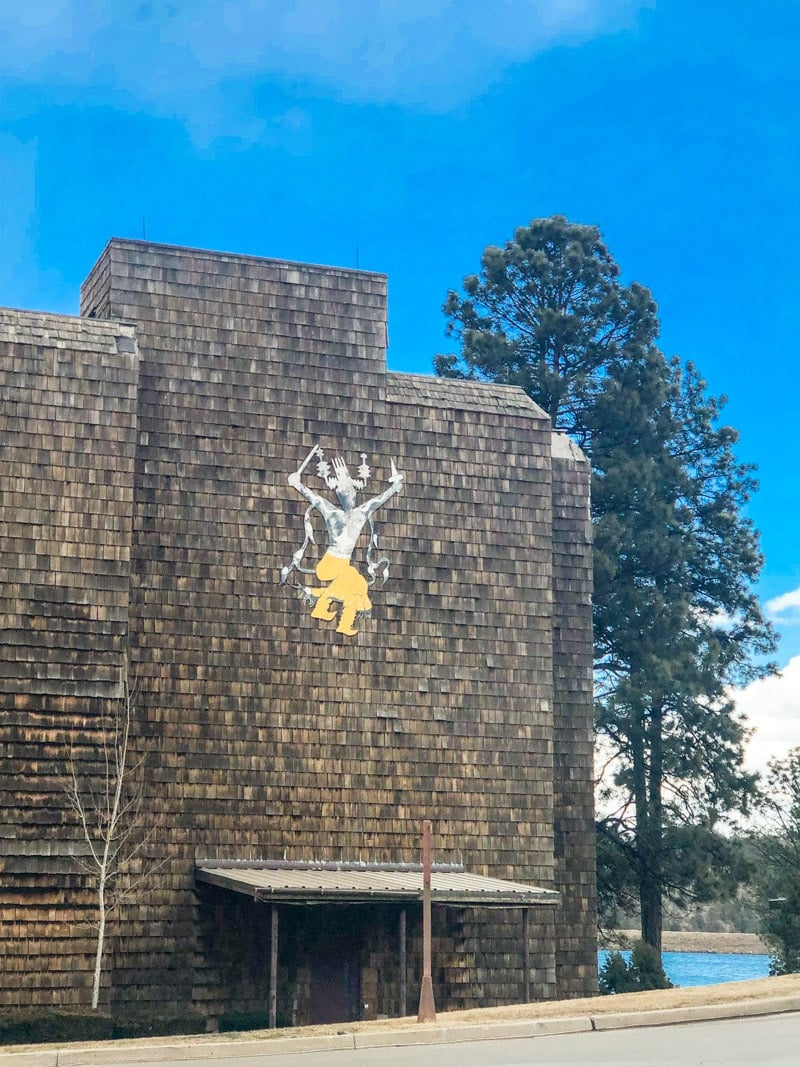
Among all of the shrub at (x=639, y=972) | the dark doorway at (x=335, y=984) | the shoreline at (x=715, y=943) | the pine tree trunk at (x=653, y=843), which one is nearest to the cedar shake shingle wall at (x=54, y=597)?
the dark doorway at (x=335, y=984)

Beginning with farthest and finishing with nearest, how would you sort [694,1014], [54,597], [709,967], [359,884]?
[709,967]
[54,597]
[359,884]
[694,1014]

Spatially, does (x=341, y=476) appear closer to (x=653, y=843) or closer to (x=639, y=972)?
(x=653, y=843)

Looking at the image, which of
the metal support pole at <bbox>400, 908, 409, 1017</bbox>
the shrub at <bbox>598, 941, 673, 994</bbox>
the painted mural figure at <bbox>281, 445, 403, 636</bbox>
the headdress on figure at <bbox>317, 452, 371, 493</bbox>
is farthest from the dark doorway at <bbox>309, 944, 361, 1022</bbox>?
the shrub at <bbox>598, 941, 673, 994</bbox>

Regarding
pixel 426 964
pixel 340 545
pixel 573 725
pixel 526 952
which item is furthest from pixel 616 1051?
pixel 573 725

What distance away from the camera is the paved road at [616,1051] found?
13.2 metres

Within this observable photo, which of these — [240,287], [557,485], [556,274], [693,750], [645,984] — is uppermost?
[556,274]

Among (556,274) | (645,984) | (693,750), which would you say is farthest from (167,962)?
(556,274)

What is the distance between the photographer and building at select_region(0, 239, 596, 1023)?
22047 mm

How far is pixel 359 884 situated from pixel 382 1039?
21.2 feet

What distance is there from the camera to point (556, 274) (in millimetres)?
38000

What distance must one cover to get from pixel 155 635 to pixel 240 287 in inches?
242

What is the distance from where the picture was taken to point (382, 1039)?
593 inches

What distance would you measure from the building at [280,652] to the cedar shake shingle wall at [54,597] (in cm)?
4

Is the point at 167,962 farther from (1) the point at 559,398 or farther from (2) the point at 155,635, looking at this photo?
(1) the point at 559,398
